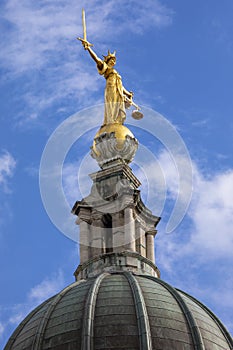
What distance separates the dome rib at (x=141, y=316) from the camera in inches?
2272

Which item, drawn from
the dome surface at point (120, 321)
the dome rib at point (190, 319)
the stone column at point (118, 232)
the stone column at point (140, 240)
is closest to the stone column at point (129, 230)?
the stone column at point (118, 232)

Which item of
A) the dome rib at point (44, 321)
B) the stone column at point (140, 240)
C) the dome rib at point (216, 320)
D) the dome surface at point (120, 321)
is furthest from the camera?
the stone column at point (140, 240)

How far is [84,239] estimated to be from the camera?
73062 millimetres

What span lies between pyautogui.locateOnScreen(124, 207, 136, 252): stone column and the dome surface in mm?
6217

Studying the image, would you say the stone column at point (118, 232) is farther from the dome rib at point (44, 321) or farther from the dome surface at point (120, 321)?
the dome rib at point (44, 321)

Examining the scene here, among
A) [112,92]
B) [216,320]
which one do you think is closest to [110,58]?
[112,92]

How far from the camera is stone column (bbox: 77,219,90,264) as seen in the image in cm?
7194

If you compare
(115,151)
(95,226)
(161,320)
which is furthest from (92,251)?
(161,320)

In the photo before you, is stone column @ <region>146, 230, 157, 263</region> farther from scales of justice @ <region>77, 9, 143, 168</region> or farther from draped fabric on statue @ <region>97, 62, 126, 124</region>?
draped fabric on statue @ <region>97, 62, 126, 124</region>

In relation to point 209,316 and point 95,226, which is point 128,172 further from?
point 209,316

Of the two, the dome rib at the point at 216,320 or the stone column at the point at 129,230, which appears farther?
the stone column at the point at 129,230

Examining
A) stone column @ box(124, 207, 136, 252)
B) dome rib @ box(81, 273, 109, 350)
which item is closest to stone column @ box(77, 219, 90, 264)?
stone column @ box(124, 207, 136, 252)

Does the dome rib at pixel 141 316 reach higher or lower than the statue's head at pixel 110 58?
lower

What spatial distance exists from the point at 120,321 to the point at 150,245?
15014 mm
